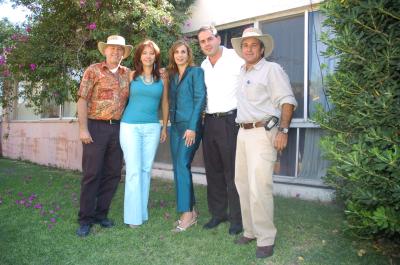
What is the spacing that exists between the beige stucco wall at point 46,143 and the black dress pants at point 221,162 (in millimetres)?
5653

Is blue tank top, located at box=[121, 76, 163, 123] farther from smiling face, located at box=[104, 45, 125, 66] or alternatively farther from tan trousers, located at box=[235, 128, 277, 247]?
tan trousers, located at box=[235, 128, 277, 247]

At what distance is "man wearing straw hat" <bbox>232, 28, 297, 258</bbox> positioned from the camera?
3.86m

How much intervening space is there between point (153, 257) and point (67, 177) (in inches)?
230

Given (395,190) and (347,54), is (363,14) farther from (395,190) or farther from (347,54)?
(395,190)

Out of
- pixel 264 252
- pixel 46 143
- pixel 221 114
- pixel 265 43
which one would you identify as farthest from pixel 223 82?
pixel 46 143

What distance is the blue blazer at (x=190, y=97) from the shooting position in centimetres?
462

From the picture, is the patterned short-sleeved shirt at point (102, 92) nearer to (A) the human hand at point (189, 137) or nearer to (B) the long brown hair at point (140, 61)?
(B) the long brown hair at point (140, 61)

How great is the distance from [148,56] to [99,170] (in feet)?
4.38

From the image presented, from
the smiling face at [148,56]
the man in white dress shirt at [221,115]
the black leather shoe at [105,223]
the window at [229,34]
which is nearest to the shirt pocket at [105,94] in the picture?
the smiling face at [148,56]

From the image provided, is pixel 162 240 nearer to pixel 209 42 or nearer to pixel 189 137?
pixel 189 137

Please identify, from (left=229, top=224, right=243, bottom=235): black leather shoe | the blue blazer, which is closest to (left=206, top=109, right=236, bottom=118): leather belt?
the blue blazer

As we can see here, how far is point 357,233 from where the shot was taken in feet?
13.1

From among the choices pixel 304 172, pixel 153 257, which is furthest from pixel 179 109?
pixel 304 172

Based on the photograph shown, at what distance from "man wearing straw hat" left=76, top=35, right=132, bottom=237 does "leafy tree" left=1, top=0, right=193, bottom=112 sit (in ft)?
6.83
